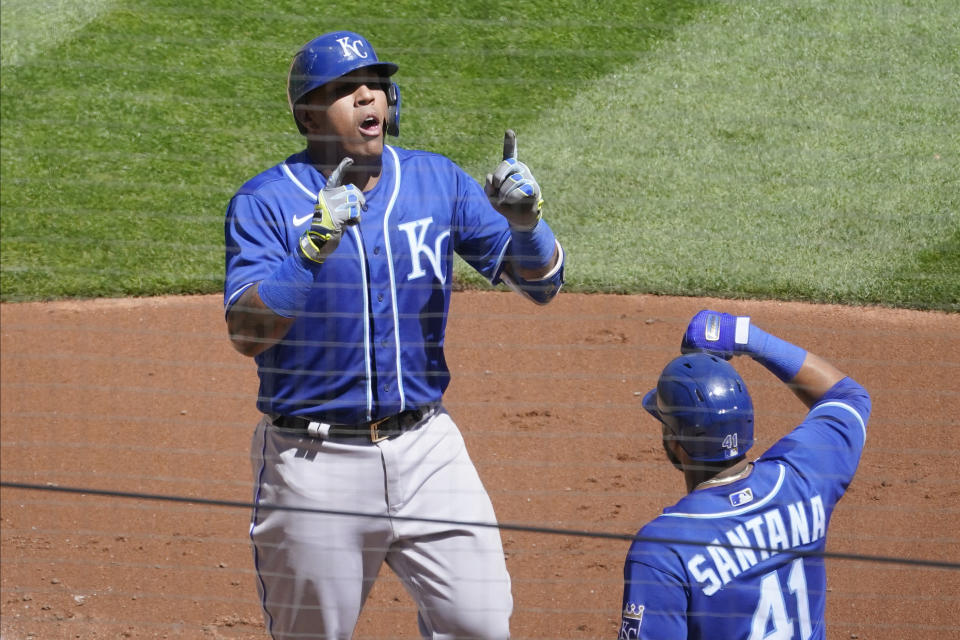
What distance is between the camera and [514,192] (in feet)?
10.1

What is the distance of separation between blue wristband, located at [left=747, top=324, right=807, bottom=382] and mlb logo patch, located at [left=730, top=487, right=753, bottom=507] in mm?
507

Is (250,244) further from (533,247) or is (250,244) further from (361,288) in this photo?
(533,247)

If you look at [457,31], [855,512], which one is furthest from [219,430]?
[457,31]

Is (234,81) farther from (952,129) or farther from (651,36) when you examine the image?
(952,129)

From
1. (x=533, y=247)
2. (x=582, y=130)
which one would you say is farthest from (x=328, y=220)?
(x=582, y=130)

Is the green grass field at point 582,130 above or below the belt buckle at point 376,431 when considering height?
above

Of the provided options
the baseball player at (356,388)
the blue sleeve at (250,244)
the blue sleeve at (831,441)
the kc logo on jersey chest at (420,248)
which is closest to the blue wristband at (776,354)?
the blue sleeve at (831,441)

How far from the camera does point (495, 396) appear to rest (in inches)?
213

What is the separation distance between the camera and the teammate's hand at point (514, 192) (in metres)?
3.08

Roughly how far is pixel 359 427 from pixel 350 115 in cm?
83

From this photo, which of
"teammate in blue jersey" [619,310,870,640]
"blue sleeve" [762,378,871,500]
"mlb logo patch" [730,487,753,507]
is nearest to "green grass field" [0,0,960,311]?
"blue sleeve" [762,378,871,500]

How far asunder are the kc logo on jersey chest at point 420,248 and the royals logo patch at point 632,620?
118 centimetres

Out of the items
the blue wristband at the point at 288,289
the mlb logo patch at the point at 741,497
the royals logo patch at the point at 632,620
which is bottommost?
the royals logo patch at the point at 632,620

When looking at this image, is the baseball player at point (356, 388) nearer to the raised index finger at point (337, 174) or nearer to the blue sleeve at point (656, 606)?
the raised index finger at point (337, 174)
